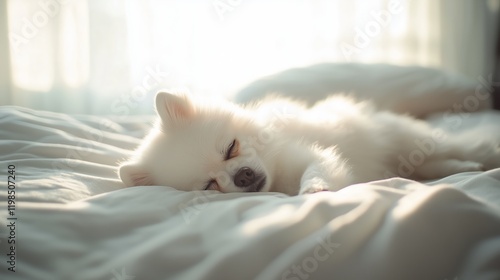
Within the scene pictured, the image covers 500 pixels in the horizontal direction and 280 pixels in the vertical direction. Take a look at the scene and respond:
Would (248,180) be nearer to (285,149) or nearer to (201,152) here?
(201,152)

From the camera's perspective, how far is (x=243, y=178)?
159 centimetres

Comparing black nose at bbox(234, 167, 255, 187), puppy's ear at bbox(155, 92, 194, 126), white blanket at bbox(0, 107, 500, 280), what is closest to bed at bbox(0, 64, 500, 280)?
white blanket at bbox(0, 107, 500, 280)

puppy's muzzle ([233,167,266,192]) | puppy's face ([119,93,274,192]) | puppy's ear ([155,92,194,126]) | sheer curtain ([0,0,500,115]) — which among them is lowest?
puppy's muzzle ([233,167,266,192])

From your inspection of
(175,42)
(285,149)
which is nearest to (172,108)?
(285,149)

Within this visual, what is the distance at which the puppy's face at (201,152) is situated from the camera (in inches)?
63.6

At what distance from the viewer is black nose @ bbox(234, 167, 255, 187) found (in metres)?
1.59

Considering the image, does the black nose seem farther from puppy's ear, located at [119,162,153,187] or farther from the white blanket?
puppy's ear, located at [119,162,153,187]

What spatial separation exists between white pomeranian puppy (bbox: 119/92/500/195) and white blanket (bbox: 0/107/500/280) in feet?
0.96

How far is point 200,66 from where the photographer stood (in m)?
4.72

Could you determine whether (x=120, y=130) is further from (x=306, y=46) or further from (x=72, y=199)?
(x=306, y=46)

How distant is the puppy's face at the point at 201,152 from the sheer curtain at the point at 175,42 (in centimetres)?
289

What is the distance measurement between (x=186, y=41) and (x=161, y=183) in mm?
3313

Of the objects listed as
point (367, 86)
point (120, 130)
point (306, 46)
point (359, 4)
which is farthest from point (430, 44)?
point (120, 130)

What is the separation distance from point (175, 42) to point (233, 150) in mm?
3365
